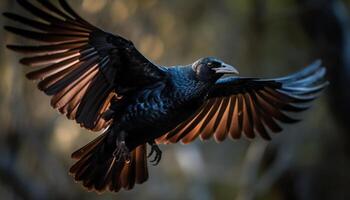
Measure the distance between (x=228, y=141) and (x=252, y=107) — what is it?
4.05 m

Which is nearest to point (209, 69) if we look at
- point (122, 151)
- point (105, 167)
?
point (122, 151)

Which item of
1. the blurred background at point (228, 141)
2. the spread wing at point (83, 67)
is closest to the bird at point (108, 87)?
the spread wing at point (83, 67)

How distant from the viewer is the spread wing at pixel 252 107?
545cm

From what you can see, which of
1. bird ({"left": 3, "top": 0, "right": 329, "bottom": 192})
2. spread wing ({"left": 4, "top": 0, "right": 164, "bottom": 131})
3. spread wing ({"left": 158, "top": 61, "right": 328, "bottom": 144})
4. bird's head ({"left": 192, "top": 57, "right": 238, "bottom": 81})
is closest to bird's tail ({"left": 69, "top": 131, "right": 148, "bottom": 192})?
bird ({"left": 3, "top": 0, "right": 329, "bottom": 192})

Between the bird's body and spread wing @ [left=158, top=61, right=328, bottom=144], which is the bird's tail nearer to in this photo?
the bird's body

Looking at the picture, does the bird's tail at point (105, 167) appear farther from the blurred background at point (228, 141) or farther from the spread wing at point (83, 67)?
the blurred background at point (228, 141)

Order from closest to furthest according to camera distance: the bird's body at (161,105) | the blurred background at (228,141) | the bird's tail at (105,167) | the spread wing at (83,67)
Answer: the spread wing at (83,67) < the bird's body at (161,105) < the bird's tail at (105,167) < the blurred background at (228,141)

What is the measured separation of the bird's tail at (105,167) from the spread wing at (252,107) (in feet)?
1.60

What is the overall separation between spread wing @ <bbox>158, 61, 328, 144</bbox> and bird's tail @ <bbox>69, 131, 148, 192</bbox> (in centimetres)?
49

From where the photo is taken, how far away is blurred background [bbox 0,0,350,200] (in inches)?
313

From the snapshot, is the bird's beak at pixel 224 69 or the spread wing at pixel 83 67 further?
the bird's beak at pixel 224 69

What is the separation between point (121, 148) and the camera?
4449mm

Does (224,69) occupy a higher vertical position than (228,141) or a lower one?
higher

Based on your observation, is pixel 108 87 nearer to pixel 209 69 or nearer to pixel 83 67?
pixel 83 67
